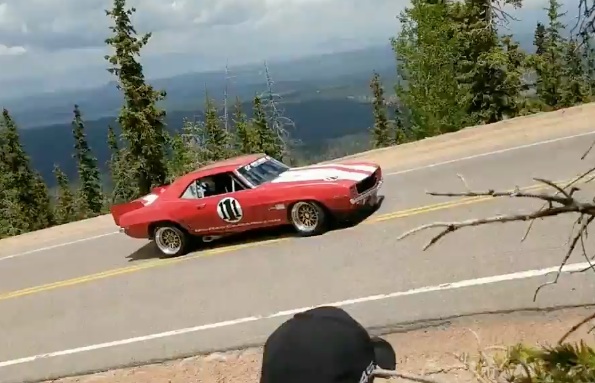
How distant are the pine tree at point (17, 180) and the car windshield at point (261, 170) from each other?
49314 millimetres

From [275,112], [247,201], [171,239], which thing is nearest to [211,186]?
[247,201]

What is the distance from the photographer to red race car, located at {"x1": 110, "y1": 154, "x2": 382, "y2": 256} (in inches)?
390

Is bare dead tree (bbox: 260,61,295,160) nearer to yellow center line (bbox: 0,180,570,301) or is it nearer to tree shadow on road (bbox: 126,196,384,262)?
tree shadow on road (bbox: 126,196,384,262)

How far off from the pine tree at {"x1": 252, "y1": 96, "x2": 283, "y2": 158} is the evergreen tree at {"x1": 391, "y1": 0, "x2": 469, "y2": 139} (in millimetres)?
25688

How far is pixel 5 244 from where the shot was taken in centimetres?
1566

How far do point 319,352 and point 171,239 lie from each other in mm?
9397

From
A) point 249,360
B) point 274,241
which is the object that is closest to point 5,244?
point 274,241

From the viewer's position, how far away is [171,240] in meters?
11.1

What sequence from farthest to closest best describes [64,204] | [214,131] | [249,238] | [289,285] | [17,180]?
[64,204] < [17,180] < [214,131] < [249,238] < [289,285]

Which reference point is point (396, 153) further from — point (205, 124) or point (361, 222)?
point (205, 124)

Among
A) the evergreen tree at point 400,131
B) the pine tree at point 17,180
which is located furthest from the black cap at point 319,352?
the pine tree at point 17,180

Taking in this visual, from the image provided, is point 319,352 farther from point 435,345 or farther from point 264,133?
point 264,133

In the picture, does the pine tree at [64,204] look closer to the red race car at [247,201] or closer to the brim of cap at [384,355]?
the red race car at [247,201]

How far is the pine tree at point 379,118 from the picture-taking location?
2699 inches
